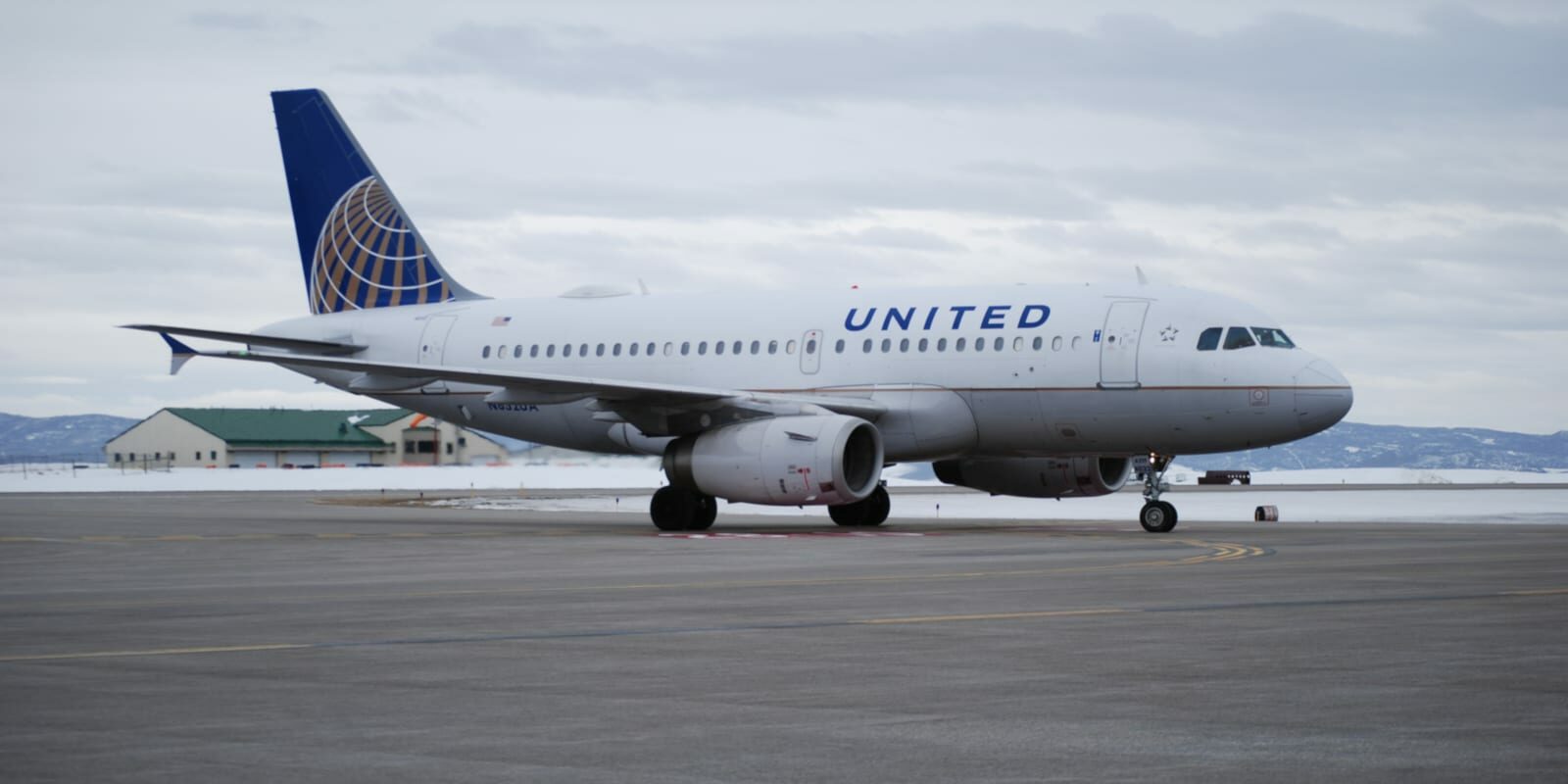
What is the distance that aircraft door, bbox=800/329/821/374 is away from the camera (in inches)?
1328

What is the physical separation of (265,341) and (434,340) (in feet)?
11.8

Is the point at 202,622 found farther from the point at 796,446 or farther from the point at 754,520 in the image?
the point at 754,520

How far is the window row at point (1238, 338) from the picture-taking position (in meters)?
29.9

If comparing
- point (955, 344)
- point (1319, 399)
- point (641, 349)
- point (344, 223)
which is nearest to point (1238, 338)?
point (1319, 399)

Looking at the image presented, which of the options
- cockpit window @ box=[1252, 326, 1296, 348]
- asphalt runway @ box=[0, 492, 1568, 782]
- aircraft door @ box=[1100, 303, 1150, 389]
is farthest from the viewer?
aircraft door @ box=[1100, 303, 1150, 389]

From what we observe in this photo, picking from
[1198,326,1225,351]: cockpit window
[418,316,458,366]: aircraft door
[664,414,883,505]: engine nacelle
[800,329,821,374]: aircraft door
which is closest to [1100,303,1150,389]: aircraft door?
[1198,326,1225,351]: cockpit window

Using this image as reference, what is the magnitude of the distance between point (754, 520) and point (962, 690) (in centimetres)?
2839

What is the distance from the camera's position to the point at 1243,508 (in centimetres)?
4503

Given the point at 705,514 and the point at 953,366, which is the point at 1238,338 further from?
the point at 705,514

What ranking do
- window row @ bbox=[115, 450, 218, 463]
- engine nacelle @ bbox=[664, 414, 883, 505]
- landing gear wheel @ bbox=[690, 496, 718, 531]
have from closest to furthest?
engine nacelle @ bbox=[664, 414, 883, 505] → landing gear wheel @ bbox=[690, 496, 718, 531] → window row @ bbox=[115, 450, 218, 463]

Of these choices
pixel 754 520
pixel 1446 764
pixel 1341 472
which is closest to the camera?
pixel 1446 764

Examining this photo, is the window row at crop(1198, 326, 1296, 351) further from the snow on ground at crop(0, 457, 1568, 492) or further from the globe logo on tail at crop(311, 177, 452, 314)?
the snow on ground at crop(0, 457, 1568, 492)

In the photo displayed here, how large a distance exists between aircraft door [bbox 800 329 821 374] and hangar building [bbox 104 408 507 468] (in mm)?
72794

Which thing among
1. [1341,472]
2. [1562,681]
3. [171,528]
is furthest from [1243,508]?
[1341,472]
